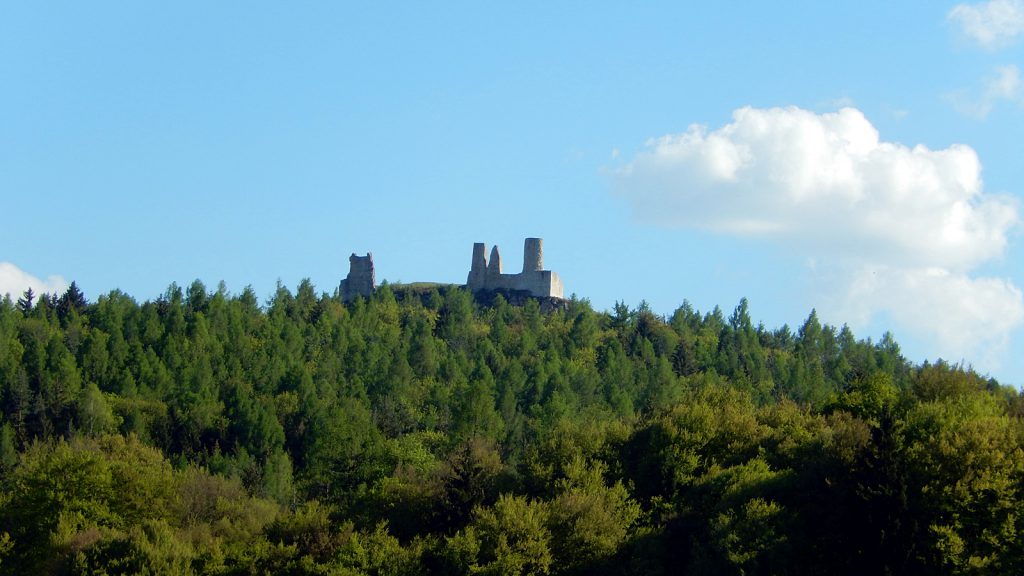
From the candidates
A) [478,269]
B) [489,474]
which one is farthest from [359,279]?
[489,474]

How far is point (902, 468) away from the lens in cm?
4900

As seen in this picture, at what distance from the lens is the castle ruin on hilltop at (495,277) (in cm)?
15062

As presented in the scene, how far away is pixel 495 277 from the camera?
154500mm

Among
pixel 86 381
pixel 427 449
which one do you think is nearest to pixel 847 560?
pixel 427 449

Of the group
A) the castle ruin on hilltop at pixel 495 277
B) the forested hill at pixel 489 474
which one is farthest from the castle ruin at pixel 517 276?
the forested hill at pixel 489 474

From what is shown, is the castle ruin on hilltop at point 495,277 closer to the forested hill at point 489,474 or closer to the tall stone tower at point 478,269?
the tall stone tower at point 478,269

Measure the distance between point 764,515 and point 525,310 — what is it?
98382 mm

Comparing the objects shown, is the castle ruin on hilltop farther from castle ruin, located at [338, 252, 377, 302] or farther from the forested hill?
the forested hill

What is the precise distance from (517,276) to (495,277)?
8.22ft

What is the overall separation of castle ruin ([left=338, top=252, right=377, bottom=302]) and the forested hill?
36.1 metres

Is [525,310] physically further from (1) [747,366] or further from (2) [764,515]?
(2) [764,515]

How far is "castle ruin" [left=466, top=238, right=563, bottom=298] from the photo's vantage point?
5945 inches

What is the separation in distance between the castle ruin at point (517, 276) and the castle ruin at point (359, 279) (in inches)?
419

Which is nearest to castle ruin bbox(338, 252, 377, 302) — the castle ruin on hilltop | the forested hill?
the castle ruin on hilltop
